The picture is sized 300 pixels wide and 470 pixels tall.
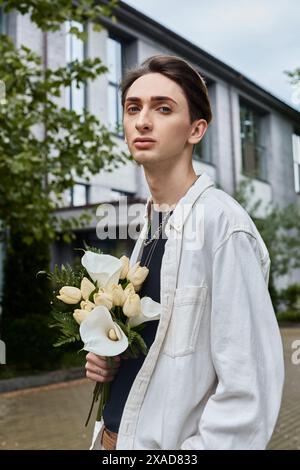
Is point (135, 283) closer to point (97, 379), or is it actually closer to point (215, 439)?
point (97, 379)

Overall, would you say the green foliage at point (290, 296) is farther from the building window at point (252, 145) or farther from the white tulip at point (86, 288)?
the white tulip at point (86, 288)

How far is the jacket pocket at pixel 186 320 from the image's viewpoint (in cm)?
132

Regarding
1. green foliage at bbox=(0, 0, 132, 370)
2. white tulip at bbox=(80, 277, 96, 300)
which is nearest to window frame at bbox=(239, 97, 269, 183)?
green foliage at bbox=(0, 0, 132, 370)

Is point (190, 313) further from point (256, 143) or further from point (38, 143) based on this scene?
point (256, 143)

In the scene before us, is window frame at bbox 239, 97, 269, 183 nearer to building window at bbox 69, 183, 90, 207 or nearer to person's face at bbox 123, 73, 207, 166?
building window at bbox 69, 183, 90, 207

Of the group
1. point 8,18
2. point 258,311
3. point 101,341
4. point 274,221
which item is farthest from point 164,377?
point 274,221

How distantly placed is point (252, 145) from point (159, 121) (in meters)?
21.7

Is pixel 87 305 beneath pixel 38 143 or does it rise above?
beneath

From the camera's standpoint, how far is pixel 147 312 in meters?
1.41

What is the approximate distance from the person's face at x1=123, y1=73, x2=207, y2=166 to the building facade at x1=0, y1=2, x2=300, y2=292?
7.80 meters

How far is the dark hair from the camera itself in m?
1.55

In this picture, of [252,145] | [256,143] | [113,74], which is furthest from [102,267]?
[256,143]

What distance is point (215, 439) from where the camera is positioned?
1.24 meters
